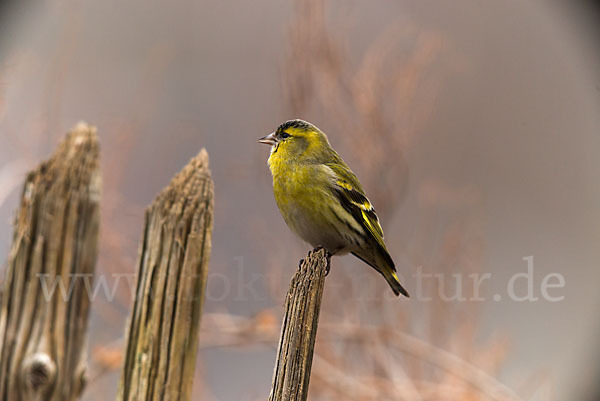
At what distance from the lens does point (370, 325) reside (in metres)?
4.93

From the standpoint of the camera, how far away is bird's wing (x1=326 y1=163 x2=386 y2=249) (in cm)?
396

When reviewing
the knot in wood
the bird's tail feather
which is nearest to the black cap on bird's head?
the bird's tail feather

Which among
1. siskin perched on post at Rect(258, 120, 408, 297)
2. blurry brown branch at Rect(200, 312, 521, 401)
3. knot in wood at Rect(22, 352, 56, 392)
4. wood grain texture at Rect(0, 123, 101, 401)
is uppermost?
siskin perched on post at Rect(258, 120, 408, 297)

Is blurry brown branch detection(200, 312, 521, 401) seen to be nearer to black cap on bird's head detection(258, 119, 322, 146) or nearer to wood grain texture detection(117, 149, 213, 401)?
black cap on bird's head detection(258, 119, 322, 146)

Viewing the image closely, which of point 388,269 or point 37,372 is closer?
point 37,372

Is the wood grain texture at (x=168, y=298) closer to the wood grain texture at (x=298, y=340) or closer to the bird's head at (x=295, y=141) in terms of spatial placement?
the wood grain texture at (x=298, y=340)

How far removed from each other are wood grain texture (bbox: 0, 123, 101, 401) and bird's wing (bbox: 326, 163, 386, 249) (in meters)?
2.26

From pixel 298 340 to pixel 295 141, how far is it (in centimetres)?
202

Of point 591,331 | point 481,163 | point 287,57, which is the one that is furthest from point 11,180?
point 591,331

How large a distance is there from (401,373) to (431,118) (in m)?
2.05

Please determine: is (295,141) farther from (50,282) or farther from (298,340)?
(50,282)

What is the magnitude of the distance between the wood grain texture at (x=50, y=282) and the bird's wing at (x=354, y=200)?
226cm

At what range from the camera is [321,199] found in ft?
12.5

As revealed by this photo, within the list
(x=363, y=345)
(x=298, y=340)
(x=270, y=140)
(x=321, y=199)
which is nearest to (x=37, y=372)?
(x=298, y=340)
